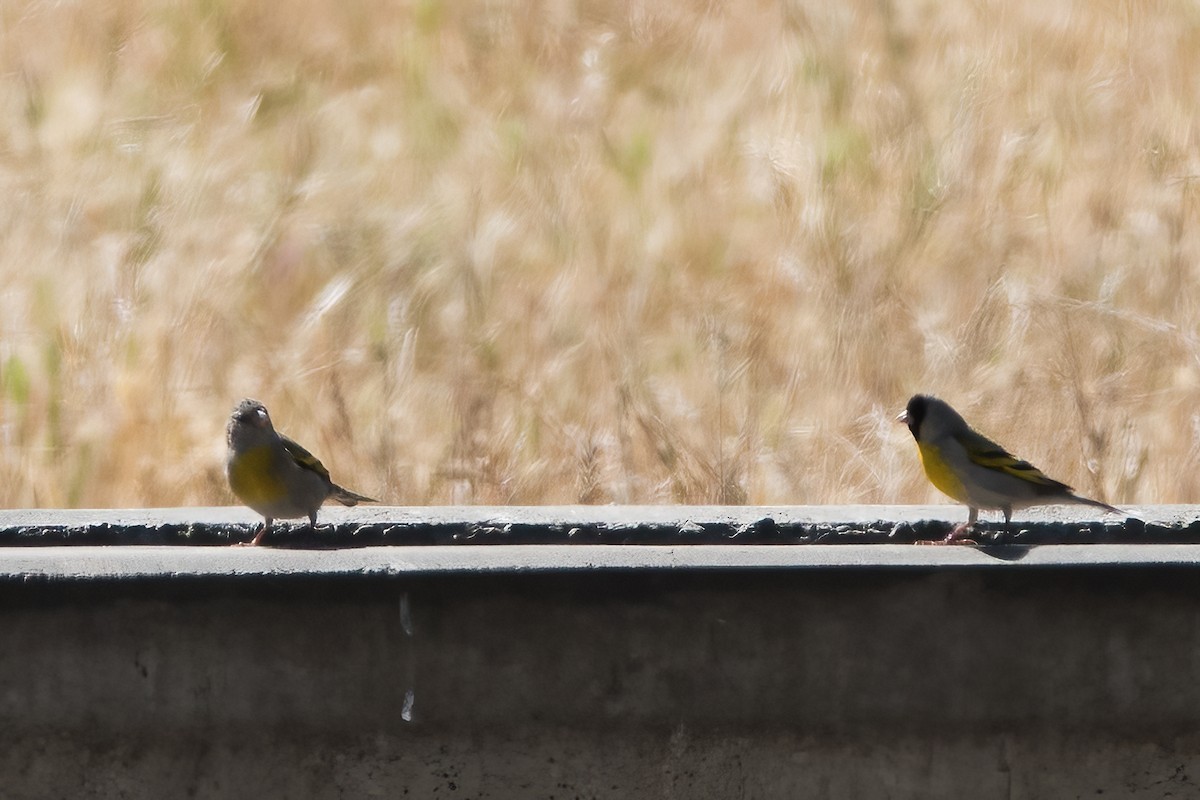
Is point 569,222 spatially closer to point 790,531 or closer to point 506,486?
point 506,486

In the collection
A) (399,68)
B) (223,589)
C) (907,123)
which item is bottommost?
(223,589)

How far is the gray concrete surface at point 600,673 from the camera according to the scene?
288 centimetres

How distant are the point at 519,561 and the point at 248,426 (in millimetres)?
1128

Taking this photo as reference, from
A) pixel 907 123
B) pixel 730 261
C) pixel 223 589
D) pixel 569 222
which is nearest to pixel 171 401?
pixel 569 222

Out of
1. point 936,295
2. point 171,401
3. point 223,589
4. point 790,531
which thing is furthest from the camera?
point 936,295

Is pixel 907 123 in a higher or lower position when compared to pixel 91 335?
higher

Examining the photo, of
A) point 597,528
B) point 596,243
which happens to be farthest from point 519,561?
point 596,243

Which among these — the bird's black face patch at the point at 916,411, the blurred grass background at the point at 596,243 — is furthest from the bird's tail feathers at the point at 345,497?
the bird's black face patch at the point at 916,411

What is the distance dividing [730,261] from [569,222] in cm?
61

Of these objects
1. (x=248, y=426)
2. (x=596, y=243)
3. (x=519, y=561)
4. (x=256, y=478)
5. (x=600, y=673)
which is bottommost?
(x=600, y=673)

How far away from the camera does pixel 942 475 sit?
12.4ft

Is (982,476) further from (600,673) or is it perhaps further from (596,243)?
(596,243)

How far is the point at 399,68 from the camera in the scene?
6.60 meters

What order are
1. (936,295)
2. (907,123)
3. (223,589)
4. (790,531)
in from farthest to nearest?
1. (907,123)
2. (936,295)
3. (790,531)
4. (223,589)
